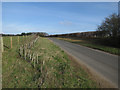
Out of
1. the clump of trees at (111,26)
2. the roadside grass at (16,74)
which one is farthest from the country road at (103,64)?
the clump of trees at (111,26)

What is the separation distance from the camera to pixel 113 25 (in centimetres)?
2283

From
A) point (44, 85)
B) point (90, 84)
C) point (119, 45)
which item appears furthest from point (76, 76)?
point (119, 45)

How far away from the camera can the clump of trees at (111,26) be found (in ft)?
70.3

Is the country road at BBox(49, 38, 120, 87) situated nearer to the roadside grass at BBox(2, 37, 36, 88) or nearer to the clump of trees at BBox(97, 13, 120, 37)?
the roadside grass at BBox(2, 37, 36, 88)

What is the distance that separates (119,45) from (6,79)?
19064 millimetres

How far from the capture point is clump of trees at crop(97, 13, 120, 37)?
21436 mm

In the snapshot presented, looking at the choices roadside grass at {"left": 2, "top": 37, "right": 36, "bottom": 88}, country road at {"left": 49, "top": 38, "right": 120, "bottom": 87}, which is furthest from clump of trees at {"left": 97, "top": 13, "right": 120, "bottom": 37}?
roadside grass at {"left": 2, "top": 37, "right": 36, "bottom": 88}

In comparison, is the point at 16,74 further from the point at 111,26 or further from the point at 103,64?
the point at 111,26

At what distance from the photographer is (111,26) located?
923 inches

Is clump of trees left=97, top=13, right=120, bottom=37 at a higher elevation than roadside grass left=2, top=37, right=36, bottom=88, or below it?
higher

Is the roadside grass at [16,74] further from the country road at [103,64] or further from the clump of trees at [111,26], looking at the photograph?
the clump of trees at [111,26]

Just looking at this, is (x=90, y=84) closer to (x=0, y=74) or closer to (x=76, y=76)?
(x=76, y=76)

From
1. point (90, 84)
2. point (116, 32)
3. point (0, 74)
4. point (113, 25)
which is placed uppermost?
point (113, 25)

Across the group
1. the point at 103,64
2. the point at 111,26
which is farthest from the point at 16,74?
the point at 111,26
